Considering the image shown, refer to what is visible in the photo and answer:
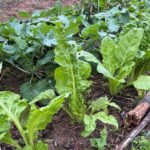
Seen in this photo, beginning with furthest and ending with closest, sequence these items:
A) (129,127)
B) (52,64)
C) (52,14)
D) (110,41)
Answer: (52,14)
(52,64)
(110,41)
(129,127)

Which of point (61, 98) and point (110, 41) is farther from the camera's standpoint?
point (110, 41)

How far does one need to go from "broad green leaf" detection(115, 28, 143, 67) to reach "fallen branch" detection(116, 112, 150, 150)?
1.51ft

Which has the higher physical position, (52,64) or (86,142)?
(52,64)

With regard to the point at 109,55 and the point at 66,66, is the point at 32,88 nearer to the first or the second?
the point at 66,66

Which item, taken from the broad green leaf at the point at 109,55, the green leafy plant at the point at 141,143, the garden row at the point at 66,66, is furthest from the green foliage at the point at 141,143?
the broad green leaf at the point at 109,55

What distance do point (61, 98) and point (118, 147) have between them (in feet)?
1.82

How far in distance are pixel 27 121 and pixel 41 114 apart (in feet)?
0.51

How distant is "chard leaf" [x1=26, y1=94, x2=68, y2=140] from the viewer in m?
2.04

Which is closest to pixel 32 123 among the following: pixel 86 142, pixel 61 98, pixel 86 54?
pixel 61 98

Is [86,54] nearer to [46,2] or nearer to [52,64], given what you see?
[52,64]

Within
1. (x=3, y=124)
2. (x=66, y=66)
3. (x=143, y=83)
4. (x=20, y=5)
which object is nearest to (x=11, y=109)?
(x=3, y=124)

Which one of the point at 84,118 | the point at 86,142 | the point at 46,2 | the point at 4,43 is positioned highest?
the point at 4,43

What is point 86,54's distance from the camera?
258cm

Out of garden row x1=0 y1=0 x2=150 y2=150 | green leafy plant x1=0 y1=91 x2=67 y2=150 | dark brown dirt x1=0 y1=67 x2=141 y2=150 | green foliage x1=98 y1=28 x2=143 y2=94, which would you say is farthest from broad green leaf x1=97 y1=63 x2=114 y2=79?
green leafy plant x1=0 y1=91 x2=67 y2=150
